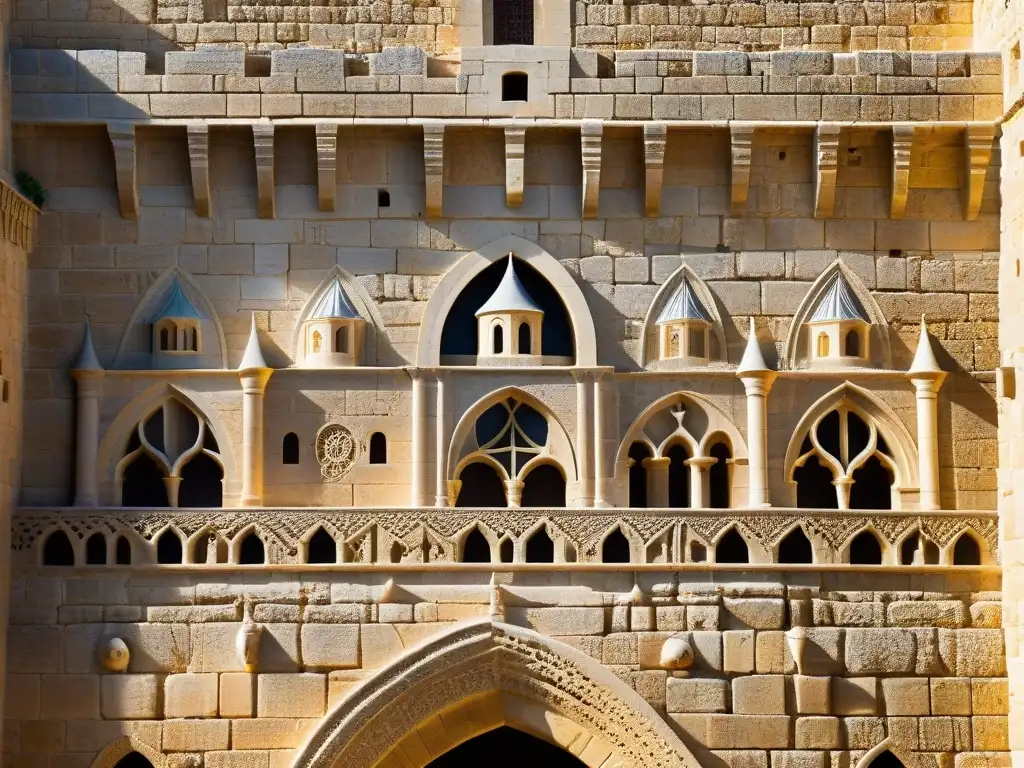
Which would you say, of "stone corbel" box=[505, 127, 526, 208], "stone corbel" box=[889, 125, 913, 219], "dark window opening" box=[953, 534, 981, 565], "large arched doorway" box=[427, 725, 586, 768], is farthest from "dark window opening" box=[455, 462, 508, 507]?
"stone corbel" box=[889, 125, 913, 219]

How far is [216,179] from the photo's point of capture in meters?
16.3

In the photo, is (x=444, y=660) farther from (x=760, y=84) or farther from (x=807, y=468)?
(x=760, y=84)

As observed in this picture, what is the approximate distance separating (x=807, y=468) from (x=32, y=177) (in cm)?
678

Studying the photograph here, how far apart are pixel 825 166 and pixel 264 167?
4580 millimetres

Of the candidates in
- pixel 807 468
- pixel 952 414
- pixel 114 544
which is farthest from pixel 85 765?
pixel 952 414

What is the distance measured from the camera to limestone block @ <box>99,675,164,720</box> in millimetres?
15359

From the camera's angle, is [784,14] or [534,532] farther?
[784,14]

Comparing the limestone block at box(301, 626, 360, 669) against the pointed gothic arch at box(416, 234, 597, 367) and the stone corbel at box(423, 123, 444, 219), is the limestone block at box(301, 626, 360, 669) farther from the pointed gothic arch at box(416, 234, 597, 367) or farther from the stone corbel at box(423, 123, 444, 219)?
the stone corbel at box(423, 123, 444, 219)

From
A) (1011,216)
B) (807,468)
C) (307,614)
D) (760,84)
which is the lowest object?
(307,614)

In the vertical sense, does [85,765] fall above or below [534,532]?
below

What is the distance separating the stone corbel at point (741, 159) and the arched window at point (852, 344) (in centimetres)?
140

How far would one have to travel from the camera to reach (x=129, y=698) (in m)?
15.4

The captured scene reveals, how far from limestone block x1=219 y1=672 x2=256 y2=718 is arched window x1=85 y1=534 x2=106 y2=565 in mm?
1436

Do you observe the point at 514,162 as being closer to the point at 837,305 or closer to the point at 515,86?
the point at 515,86
